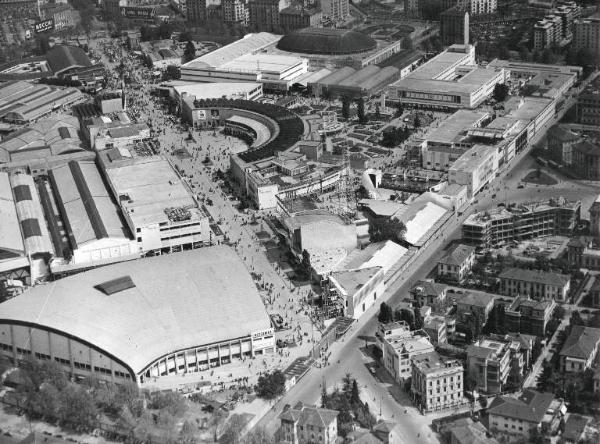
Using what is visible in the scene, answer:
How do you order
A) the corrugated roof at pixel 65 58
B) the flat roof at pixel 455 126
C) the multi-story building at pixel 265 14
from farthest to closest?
the multi-story building at pixel 265 14
the corrugated roof at pixel 65 58
the flat roof at pixel 455 126

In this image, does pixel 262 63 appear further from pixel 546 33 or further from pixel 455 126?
pixel 546 33

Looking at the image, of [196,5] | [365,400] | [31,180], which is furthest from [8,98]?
[365,400]

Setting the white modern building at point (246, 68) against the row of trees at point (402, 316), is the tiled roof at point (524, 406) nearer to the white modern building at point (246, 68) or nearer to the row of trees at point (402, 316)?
the row of trees at point (402, 316)

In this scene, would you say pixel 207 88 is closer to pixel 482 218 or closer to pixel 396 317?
pixel 482 218

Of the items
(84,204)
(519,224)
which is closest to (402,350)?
(519,224)

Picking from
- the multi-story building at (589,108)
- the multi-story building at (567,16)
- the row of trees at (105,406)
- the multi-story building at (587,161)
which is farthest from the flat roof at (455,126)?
the row of trees at (105,406)

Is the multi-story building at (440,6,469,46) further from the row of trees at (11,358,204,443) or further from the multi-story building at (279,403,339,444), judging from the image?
the multi-story building at (279,403,339,444)
